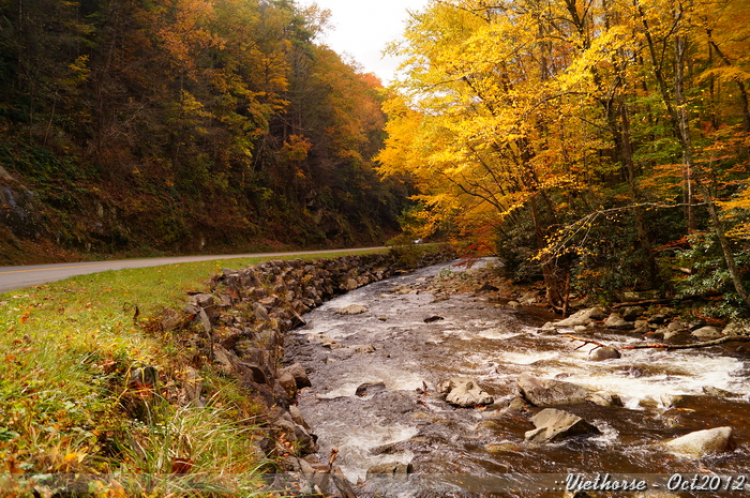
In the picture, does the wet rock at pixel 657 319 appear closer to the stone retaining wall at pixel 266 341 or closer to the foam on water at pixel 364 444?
the foam on water at pixel 364 444

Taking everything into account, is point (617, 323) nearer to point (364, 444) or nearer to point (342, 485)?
point (364, 444)

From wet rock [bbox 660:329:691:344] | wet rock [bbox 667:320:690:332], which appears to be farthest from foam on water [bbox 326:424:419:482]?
wet rock [bbox 667:320:690:332]

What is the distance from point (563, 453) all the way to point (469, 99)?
8780 mm

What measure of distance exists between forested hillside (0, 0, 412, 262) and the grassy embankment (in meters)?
10.1

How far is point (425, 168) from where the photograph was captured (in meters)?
12.7

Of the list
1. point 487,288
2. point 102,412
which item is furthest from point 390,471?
point 487,288

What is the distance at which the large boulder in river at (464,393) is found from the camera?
5.58 meters

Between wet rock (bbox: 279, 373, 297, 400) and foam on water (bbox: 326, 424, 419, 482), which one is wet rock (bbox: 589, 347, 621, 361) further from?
wet rock (bbox: 279, 373, 297, 400)

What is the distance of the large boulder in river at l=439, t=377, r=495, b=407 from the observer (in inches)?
220

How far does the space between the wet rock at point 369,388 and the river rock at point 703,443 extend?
12.4 ft

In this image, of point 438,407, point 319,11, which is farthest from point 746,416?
point 319,11

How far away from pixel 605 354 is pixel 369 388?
449 centimetres

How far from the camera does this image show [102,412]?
8.29 ft

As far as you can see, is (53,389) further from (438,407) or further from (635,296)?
(635,296)
